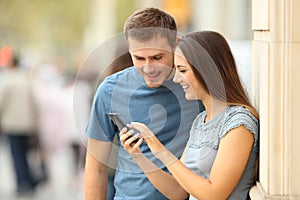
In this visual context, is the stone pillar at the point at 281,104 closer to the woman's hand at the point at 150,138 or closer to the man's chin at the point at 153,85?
the woman's hand at the point at 150,138

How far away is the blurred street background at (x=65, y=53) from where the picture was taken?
36.6ft

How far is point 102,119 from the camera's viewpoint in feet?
15.7

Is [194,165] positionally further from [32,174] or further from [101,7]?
[101,7]

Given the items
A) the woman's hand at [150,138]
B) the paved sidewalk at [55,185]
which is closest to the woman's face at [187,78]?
the woman's hand at [150,138]

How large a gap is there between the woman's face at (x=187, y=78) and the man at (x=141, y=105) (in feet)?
1.12

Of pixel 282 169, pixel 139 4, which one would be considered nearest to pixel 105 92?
pixel 282 169

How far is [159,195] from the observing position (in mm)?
4664

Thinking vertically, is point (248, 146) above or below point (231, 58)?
below

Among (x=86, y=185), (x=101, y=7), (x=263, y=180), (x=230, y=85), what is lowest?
(x=101, y=7)

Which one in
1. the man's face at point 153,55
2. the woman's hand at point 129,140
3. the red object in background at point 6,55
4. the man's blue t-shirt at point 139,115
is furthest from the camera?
the red object in background at point 6,55

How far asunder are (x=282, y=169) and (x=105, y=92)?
50.6 inches

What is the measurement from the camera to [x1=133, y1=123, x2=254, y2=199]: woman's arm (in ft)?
12.5

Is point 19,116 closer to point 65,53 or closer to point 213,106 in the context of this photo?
point 213,106

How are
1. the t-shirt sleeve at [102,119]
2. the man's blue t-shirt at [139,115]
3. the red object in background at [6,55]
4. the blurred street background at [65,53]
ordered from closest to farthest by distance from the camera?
the man's blue t-shirt at [139,115] → the t-shirt sleeve at [102,119] → the blurred street background at [65,53] → the red object in background at [6,55]
